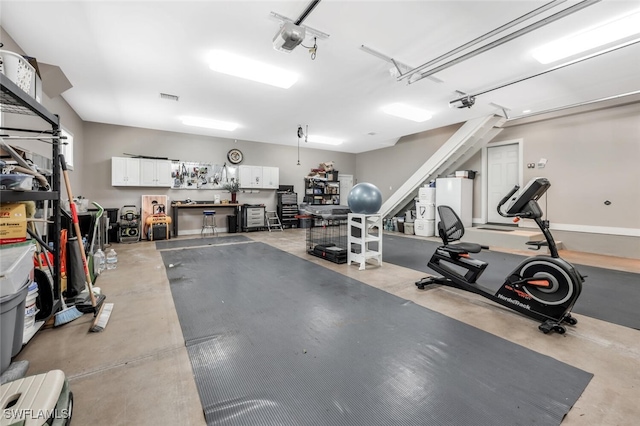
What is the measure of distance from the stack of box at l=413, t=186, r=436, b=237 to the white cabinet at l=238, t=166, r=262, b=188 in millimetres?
5199

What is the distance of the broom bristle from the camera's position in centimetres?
226

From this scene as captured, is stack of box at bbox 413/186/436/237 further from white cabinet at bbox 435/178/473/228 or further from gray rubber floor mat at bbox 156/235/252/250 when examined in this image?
gray rubber floor mat at bbox 156/235/252/250

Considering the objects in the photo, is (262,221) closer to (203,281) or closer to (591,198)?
(203,281)

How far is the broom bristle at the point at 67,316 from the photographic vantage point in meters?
2.26

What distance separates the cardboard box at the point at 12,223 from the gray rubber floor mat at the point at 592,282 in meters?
4.46

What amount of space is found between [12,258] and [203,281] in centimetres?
211

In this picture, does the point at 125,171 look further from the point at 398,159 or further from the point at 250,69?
the point at 398,159

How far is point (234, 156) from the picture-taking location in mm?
8484

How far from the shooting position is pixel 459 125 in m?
7.38

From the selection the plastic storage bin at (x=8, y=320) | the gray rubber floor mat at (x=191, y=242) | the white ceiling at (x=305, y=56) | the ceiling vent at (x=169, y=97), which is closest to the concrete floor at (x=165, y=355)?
the plastic storage bin at (x=8, y=320)

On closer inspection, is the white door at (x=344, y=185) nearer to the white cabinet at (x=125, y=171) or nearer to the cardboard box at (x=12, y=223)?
the white cabinet at (x=125, y=171)

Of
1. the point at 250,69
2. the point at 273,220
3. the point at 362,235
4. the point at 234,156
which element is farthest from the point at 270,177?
the point at 362,235

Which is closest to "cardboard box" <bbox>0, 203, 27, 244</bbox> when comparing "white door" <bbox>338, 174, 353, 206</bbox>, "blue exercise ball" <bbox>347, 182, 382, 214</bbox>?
"blue exercise ball" <bbox>347, 182, 382, 214</bbox>

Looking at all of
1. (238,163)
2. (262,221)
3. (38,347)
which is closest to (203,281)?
(38,347)
